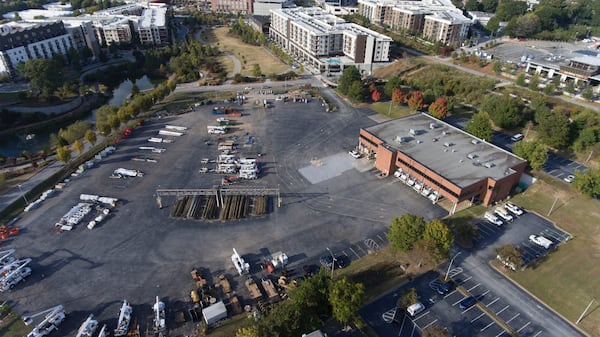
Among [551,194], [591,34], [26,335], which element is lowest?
[26,335]

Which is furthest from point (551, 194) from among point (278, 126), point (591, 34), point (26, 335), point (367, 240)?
point (591, 34)

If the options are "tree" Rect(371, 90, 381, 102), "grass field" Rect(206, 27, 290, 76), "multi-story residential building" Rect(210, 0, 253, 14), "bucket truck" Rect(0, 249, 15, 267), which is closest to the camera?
"bucket truck" Rect(0, 249, 15, 267)

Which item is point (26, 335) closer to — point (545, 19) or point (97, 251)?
point (97, 251)

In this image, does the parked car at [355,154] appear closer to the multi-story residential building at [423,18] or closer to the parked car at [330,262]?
the parked car at [330,262]

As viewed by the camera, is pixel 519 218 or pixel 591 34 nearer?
pixel 519 218

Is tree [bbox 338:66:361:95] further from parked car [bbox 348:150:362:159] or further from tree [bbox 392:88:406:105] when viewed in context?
parked car [bbox 348:150:362:159]

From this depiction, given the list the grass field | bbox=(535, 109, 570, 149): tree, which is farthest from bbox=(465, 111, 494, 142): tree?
the grass field

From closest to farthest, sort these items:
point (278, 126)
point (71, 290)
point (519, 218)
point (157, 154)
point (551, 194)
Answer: point (71, 290) → point (519, 218) → point (551, 194) → point (157, 154) → point (278, 126)
